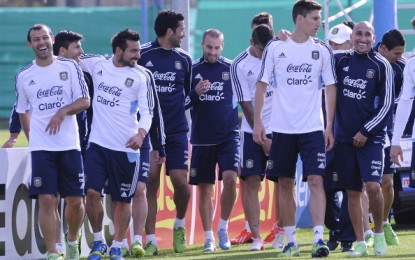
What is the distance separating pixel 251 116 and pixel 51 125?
8.42 ft

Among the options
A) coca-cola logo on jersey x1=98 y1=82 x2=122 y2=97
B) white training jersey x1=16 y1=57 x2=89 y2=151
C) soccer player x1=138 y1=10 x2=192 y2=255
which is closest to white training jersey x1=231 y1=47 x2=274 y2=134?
soccer player x1=138 y1=10 x2=192 y2=255

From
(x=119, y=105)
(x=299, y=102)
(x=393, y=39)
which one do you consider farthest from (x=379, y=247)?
(x=119, y=105)

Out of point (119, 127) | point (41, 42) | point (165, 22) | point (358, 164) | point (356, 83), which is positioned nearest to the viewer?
point (41, 42)

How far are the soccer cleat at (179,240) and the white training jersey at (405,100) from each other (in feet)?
8.22

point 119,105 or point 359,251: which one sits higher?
point 119,105

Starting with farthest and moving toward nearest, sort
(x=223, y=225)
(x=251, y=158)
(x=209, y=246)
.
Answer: (x=223, y=225) → (x=251, y=158) → (x=209, y=246)

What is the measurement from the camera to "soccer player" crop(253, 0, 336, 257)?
36.3 feet

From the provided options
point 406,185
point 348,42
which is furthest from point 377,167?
point 406,185

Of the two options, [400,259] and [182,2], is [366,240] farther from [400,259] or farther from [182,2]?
[182,2]

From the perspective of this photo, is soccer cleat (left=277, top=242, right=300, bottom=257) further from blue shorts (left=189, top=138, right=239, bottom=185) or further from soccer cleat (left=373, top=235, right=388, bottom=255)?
blue shorts (left=189, top=138, right=239, bottom=185)

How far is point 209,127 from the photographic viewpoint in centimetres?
1310

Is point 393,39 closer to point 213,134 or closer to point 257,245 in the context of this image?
point 213,134

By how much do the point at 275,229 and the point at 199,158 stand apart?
1111 millimetres

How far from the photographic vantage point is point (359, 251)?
36.7 ft
